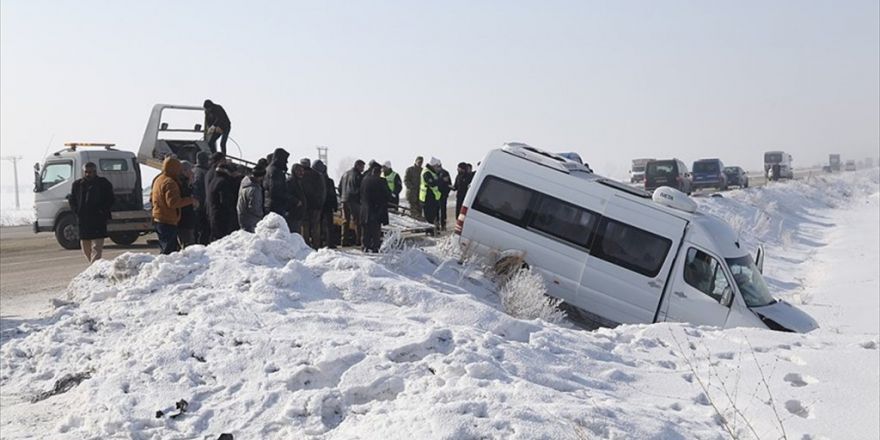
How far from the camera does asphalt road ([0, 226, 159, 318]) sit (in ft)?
41.6

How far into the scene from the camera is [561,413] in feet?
18.1

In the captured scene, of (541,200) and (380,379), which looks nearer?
(380,379)

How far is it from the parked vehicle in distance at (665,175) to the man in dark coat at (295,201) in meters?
26.3

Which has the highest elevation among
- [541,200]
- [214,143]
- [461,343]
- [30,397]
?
[214,143]

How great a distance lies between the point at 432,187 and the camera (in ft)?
62.0

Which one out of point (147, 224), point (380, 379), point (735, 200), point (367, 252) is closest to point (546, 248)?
point (367, 252)

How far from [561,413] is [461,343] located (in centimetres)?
146

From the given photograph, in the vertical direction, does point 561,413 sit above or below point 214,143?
below

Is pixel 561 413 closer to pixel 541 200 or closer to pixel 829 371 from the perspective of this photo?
pixel 829 371

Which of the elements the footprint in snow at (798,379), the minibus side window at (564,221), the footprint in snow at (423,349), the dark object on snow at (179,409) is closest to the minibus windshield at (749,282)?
the minibus side window at (564,221)

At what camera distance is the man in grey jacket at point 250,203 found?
12.1 m

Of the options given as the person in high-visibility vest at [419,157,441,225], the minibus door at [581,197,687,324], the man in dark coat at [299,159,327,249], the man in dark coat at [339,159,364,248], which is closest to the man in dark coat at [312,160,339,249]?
the man in dark coat at [339,159,364,248]

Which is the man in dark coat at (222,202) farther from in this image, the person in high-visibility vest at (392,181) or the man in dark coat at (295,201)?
the person in high-visibility vest at (392,181)

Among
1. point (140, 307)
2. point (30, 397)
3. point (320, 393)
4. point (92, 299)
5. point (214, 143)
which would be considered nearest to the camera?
point (320, 393)
